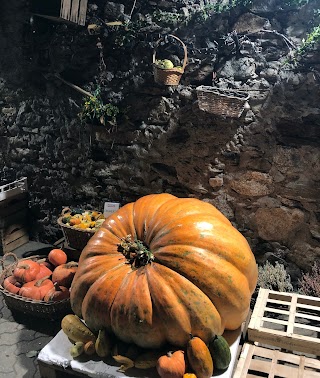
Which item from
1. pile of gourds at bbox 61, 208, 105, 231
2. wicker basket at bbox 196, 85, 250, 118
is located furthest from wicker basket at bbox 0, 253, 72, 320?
wicker basket at bbox 196, 85, 250, 118

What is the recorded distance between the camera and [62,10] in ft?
12.2

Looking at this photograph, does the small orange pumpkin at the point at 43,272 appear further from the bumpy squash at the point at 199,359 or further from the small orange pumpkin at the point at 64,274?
the bumpy squash at the point at 199,359

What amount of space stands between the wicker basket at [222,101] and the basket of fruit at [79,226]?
1495 millimetres

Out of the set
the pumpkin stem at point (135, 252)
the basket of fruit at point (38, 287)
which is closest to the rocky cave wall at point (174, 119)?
the basket of fruit at point (38, 287)

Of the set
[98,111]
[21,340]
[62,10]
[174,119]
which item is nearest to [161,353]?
[21,340]

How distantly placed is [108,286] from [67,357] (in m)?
0.52

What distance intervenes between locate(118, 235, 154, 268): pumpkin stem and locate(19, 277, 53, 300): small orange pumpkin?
122cm

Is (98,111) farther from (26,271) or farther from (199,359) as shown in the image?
(199,359)

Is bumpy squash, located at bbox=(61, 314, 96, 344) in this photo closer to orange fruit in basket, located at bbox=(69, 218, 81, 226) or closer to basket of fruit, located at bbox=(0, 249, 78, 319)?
basket of fruit, located at bbox=(0, 249, 78, 319)

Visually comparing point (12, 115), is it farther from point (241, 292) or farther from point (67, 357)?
point (241, 292)

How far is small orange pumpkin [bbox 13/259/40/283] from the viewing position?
3.62 metres

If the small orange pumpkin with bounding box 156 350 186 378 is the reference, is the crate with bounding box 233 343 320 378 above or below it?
below

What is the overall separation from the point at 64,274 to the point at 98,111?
160 centimetres

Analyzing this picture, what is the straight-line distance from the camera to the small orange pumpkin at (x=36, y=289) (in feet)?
11.3
